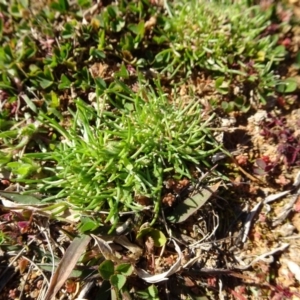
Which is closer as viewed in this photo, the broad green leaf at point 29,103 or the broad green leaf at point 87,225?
the broad green leaf at point 87,225

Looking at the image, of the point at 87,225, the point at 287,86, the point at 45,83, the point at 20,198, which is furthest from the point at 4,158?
the point at 287,86

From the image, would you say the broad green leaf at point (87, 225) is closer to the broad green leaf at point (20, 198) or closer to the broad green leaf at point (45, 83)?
the broad green leaf at point (20, 198)

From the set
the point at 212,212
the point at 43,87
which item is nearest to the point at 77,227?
the point at 212,212

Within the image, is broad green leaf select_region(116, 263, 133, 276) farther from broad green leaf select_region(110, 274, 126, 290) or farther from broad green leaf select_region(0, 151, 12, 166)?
broad green leaf select_region(0, 151, 12, 166)

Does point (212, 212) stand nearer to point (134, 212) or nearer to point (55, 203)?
point (134, 212)

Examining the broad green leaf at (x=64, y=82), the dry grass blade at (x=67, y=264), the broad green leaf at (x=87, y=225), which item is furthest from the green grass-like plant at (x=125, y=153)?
the broad green leaf at (x=64, y=82)

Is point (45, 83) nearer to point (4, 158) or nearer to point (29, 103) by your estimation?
point (29, 103)
